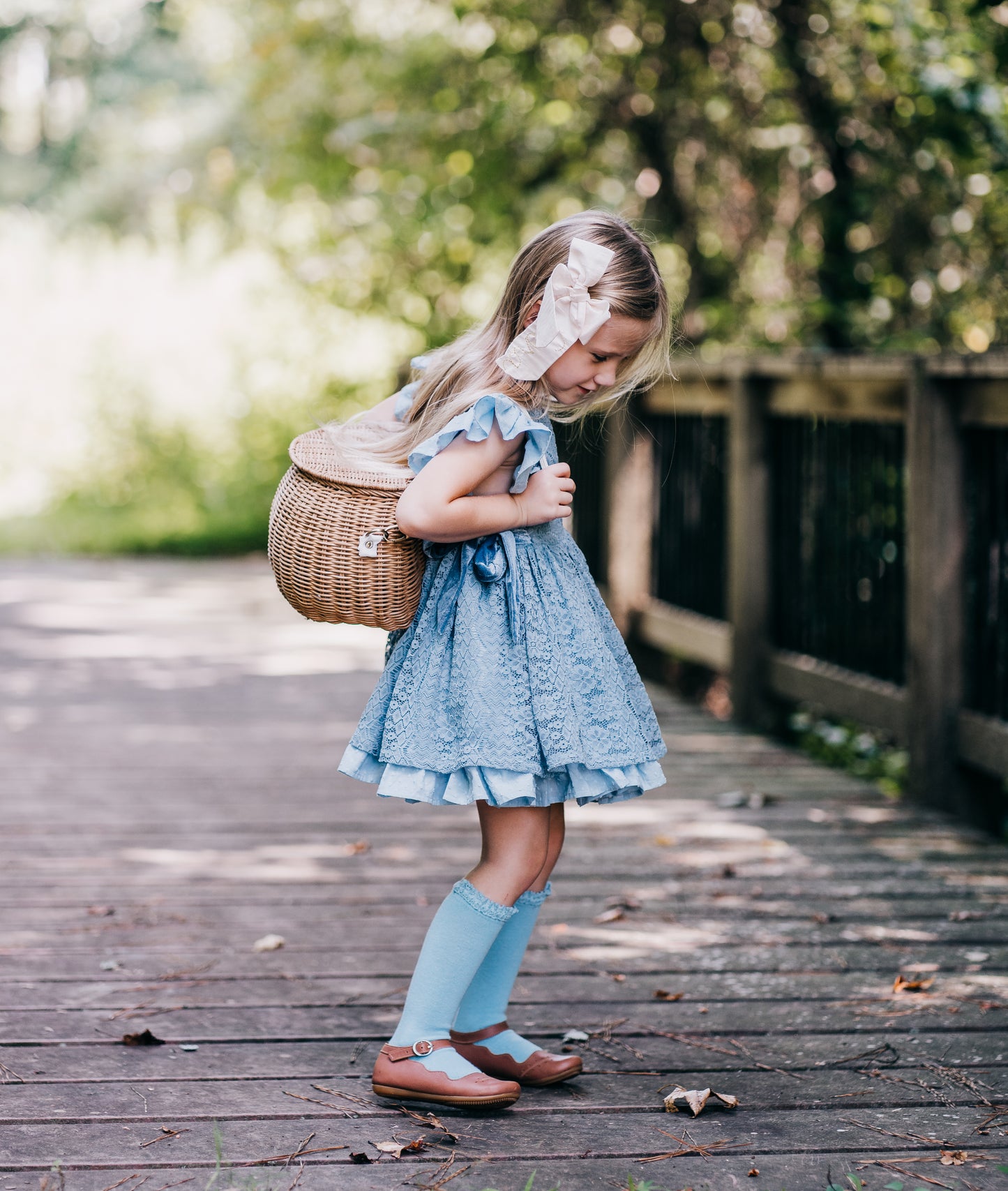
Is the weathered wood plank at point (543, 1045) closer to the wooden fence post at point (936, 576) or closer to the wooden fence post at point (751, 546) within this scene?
the wooden fence post at point (936, 576)

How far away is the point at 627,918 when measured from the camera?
3689mm

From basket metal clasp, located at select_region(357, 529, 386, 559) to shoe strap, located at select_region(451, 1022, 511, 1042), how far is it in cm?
85

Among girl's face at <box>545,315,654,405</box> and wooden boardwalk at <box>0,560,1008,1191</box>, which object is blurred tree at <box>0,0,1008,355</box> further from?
girl's face at <box>545,315,654,405</box>

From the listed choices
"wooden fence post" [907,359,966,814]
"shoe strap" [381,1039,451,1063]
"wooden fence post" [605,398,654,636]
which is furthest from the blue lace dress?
"wooden fence post" [605,398,654,636]

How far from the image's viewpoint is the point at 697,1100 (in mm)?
2602

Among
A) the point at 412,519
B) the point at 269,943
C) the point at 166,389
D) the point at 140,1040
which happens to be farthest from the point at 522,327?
the point at 166,389

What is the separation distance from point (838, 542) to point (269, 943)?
106 inches

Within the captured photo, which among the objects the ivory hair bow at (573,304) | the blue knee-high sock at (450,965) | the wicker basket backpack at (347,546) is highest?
the ivory hair bow at (573,304)

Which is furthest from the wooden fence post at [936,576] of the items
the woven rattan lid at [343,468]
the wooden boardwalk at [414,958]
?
the woven rattan lid at [343,468]

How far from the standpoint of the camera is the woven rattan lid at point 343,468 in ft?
8.36

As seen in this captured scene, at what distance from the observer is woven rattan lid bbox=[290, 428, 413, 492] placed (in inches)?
100

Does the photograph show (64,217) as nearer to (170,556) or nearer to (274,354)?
(274,354)

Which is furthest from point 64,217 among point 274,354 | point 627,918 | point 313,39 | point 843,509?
point 627,918

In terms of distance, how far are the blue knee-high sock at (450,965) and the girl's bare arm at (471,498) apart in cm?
59
